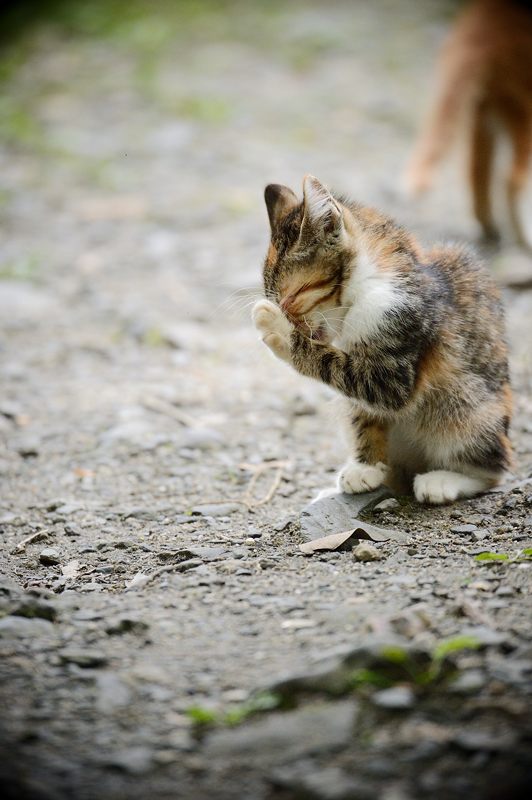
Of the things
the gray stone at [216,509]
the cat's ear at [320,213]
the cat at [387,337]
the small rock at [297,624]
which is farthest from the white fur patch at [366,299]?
the small rock at [297,624]

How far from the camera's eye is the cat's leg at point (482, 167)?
6043 mm

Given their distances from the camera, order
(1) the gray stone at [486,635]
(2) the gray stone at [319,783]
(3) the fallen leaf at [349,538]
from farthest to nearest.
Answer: (3) the fallen leaf at [349,538]
(1) the gray stone at [486,635]
(2) the gray stone at [319,783]

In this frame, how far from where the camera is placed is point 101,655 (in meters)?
2.27

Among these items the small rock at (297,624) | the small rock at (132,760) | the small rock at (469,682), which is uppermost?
the small rock at (469,682)

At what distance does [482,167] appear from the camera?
6137mm

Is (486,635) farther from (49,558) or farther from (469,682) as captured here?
Answer: (49,558)

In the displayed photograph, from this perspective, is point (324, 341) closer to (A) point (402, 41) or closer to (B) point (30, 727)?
(B) point (30, 727)

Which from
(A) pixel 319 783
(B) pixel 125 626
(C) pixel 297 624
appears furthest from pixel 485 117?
(A) pixel 319 783

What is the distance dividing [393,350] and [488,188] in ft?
11.6

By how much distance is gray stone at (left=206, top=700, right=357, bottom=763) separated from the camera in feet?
6.10

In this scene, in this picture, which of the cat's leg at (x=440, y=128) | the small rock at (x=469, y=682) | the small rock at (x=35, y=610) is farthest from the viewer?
the cat's leg at (x=440, y=128)

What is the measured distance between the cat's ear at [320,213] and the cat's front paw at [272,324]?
31cm

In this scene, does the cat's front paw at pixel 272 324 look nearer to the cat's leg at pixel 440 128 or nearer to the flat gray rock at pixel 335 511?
the flat gray rock at pixel 335 511

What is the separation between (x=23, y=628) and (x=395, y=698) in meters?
1.03
